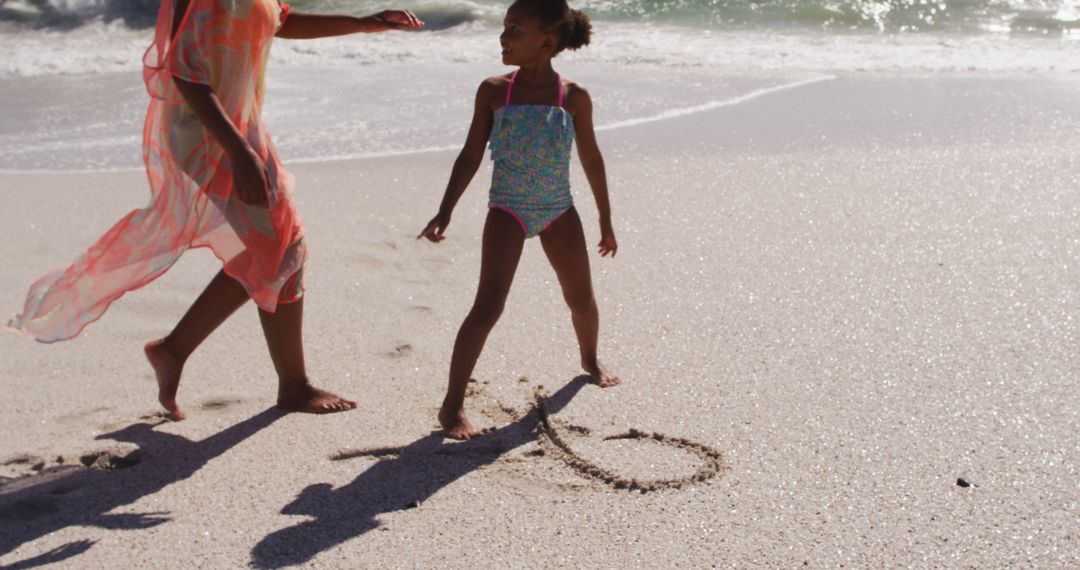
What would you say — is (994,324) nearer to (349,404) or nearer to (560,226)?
(560,226)

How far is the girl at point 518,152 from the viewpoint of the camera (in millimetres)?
3244

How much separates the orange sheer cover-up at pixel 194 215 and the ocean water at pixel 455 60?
325 centimetres

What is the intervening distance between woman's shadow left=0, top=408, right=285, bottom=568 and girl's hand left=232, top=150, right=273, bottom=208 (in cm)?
69

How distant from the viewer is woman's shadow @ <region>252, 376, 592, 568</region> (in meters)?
2.71

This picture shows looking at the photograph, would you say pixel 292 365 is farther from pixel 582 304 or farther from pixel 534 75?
pixel 534 75

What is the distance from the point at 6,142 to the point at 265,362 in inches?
154

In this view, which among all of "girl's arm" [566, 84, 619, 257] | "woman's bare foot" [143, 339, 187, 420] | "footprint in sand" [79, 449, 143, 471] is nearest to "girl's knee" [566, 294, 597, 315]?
"girl's arm" [566, 84, 619, 257]

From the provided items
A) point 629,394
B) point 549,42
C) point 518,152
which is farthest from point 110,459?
point 549,42

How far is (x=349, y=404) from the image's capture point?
3.49 m

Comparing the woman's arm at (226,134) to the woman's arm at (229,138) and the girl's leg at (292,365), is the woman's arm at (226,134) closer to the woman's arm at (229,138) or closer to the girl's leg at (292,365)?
the woman's arm at (229,138)

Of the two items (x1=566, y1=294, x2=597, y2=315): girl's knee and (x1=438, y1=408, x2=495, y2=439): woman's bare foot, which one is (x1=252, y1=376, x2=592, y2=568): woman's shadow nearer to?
(x1=438, y1=408, x2=495, y2=439): woman's bare foot

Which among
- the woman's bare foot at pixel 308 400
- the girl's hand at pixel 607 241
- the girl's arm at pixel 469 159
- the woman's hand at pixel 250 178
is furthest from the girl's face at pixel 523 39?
the woman's bare foot at pixel 308 400

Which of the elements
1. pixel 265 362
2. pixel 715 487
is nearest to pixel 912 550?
pixel 715 487

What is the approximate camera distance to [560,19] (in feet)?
10.6
